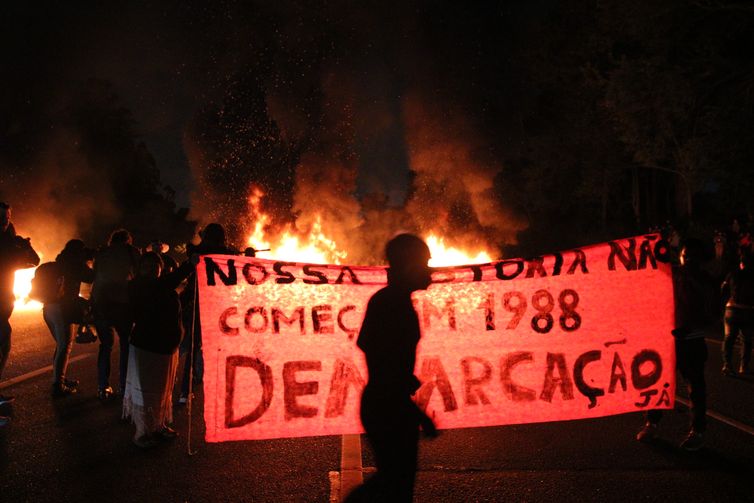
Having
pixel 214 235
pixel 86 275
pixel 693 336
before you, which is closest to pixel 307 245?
pixel 86 275

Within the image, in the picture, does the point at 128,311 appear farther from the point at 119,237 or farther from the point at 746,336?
the point at 746,336

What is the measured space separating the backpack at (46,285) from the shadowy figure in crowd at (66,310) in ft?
0.07

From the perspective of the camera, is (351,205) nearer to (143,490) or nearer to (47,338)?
(47,338)

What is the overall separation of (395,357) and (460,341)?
4.50 feet

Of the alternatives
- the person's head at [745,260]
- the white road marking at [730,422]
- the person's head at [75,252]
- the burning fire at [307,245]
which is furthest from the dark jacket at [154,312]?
the burning fire at [307,245]

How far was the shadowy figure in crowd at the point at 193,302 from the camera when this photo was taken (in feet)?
17.4

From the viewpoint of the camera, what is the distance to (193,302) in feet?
16.1

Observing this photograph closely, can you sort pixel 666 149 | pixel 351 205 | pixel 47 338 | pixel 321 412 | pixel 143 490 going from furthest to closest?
pixel 351 205, pixel 666 149, pixel 47 338, pixel 321 412, pixel 143 490

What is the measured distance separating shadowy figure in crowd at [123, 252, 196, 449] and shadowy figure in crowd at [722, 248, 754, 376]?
21.4 ft

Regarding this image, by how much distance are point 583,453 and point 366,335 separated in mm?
2405

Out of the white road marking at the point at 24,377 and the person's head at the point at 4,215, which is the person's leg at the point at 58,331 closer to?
the white road marking at the point at 24,377

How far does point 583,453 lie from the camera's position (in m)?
4.30

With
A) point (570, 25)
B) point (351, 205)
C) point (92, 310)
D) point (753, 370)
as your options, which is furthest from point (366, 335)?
point (351, 205)

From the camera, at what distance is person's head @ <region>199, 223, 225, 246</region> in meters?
5.31
